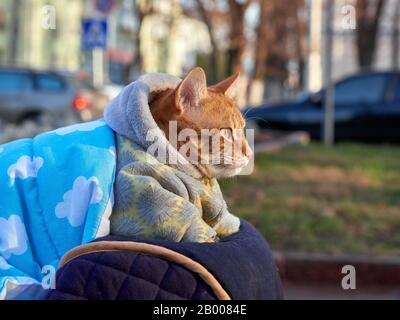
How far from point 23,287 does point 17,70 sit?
1726cm

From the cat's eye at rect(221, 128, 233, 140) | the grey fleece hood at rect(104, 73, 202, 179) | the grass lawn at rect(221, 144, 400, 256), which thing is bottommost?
the grass lawn at rect(221, 144, 400, 256)

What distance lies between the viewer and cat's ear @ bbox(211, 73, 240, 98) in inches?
75.5

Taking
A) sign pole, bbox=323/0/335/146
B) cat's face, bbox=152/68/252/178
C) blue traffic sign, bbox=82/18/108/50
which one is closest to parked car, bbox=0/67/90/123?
blue traffic sign, bbox=82/18/108/50

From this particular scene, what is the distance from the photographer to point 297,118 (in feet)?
46.7

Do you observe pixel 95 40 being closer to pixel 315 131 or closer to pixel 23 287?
pixel 315 131

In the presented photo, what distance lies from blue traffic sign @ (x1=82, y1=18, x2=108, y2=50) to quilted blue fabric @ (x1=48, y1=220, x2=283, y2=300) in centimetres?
1198

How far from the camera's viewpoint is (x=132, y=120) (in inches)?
66.1

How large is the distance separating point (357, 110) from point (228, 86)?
12138 mm

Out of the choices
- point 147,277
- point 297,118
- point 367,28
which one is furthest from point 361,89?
point 367,28

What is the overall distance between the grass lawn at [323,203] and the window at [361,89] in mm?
4472

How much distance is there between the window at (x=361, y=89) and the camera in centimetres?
1401

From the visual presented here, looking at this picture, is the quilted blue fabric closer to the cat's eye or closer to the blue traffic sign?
the cat's eye

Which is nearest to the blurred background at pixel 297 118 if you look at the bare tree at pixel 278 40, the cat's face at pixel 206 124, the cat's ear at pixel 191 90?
the bare tree at pixel 278 40

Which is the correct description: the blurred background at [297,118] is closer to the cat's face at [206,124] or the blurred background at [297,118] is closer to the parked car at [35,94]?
the parked car at [35,94]
